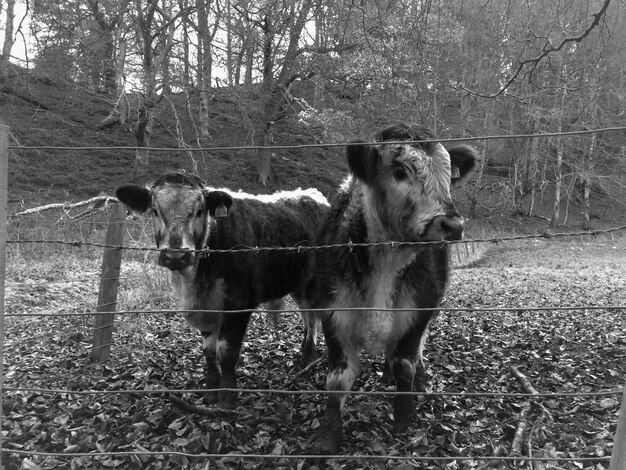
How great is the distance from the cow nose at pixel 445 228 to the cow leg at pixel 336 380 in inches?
43.0

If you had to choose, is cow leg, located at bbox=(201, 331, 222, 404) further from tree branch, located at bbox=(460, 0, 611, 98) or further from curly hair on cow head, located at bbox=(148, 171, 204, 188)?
tree branch, located at bbox=(460, 0, 611, 98)

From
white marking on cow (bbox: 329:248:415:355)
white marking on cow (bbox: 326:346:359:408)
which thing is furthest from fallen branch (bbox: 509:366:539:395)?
white marking on cow (bbox: 326:346:359:408)

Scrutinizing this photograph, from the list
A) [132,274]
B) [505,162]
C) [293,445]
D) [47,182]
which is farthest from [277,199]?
[505,162]

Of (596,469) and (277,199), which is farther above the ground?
(277,199)

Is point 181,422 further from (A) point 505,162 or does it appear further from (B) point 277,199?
(A) point 505,162

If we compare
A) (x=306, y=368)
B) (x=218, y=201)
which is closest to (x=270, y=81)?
(x=218, y=201)

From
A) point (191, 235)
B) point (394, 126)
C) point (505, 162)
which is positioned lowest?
point (191, 235)

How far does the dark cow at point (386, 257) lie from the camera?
362 centimetres

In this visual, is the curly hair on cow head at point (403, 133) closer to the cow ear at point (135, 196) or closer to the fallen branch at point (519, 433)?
Result: the cow ear at point (135, 196)

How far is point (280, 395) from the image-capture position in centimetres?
510

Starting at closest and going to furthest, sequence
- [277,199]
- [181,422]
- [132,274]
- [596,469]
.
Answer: [596,469] < [181,422] < [277,199] < [132,274]

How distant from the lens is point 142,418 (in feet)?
14.6

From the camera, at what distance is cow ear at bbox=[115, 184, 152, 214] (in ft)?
15.5

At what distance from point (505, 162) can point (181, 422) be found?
43.2m
